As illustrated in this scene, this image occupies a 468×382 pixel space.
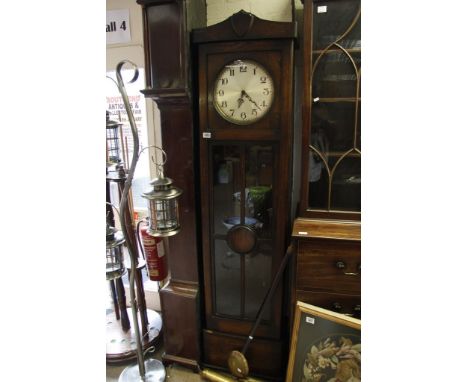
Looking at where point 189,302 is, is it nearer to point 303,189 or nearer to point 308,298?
point 308,298

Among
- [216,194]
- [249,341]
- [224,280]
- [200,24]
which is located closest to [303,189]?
[216,194]

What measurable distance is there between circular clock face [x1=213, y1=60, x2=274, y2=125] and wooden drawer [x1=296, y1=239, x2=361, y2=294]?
58 centimetres

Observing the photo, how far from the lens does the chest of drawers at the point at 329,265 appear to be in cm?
111

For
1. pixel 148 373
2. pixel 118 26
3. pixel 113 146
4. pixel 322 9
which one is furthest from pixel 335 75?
pixel 148 373

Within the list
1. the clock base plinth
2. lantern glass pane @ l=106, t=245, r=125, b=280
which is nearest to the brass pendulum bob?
the clock base plinth

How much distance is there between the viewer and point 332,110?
45.3 inches

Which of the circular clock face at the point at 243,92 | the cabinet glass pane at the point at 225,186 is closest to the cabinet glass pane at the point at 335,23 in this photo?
the circular clock face at the point at 243,92

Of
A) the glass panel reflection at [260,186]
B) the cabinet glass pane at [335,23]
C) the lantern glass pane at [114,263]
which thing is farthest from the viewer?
the glass panel reflection at [260,186]

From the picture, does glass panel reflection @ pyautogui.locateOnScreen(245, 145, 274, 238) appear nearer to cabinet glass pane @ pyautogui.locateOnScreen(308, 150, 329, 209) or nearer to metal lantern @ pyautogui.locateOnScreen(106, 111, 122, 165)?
cabinet glass pane @ pyautogui.locateOnScreen(308, 150, 329, 209)

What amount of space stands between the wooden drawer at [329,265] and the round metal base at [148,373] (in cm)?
88

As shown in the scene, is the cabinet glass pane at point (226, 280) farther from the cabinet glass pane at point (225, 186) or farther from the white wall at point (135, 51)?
the white wall at point (135, 51)
